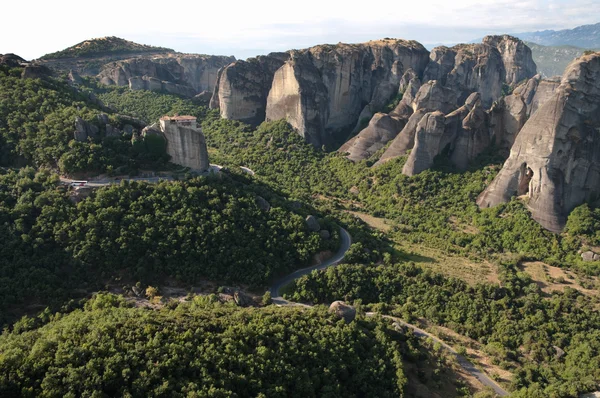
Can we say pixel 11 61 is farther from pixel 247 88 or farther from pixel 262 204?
pixel 247 88

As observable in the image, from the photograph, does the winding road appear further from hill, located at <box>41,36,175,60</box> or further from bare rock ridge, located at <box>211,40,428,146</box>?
hill, located at <box>41,36,175,60</box>

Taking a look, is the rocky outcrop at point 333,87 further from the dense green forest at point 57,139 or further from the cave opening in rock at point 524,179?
the dense green forest at point 57,139

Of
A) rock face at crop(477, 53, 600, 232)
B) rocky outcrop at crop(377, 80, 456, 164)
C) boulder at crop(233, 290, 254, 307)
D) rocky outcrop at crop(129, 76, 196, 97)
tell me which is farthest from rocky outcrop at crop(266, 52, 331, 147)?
boulder at crop(233, 290, 254, 307)

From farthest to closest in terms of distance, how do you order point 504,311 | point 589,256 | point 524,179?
point 524,179, point 589,256, point 504,311

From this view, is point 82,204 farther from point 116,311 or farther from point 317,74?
point 317,74

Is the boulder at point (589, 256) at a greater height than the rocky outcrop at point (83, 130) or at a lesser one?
lesser

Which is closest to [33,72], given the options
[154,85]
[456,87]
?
[154,85]

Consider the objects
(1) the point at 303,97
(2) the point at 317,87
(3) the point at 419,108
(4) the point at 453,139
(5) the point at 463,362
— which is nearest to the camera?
(5) the point at 463,362

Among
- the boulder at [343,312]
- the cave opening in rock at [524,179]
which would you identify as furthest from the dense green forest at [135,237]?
the cave opening in rock at [524,179]
